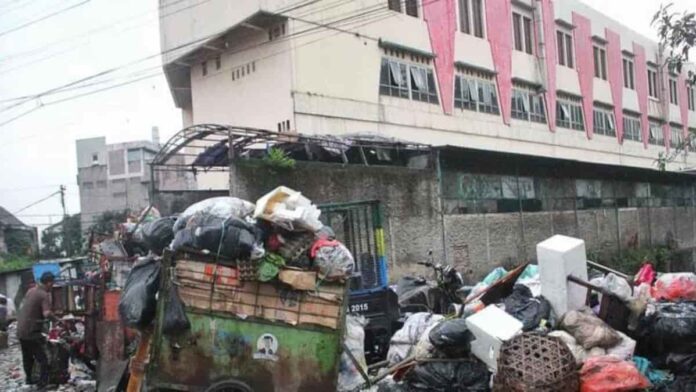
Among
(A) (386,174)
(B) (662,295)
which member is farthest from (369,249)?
(A) (386,174)

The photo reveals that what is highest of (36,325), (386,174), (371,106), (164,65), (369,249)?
(164,65)

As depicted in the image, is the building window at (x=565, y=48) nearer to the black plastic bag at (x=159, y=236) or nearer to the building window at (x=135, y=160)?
the black plastic bag at (x=159, y=236)

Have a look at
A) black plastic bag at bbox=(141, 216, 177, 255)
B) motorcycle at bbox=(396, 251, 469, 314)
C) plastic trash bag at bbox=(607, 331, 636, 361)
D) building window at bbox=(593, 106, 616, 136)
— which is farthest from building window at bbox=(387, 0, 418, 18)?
plastic trash bag at bbox=(607, 331, 636, 361)

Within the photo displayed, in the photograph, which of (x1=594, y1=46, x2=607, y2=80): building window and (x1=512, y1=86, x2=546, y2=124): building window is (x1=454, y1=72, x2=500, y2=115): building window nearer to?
(x1=512, y1=86, x2=546, y2=124): building window

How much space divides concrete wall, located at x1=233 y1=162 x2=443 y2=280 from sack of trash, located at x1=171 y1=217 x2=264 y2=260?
4655 millimetres

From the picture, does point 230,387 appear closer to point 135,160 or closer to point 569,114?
point 569,114

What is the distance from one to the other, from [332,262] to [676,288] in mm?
4201

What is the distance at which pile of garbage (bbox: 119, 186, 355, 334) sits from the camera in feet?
16.1

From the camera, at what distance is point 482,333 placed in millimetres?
5242

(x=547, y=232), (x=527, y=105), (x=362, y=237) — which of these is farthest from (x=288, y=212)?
(x=527, y=105)

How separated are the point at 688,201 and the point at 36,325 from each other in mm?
26217

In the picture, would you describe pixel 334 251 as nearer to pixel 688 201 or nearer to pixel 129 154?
pixel 688 201

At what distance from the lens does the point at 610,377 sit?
15.8 ft

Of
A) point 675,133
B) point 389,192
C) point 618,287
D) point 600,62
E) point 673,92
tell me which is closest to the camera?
point 618,287
